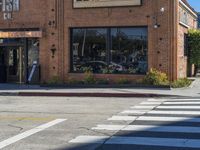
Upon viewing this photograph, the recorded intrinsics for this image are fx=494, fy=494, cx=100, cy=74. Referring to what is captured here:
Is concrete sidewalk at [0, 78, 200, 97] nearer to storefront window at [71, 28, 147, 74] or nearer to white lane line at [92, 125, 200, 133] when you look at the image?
storefront window at [71, 28, 147, 74]

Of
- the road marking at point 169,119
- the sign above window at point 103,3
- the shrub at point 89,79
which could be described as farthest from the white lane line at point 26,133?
the sign above window at point 103,3

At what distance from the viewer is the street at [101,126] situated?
947 cm

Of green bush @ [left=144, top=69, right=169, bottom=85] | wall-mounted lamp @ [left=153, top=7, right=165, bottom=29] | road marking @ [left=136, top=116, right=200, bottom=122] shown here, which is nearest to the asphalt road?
road marking @ [left=136, top=116, right=200, bottom=122]

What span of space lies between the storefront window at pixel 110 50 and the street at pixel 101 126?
8.15 m

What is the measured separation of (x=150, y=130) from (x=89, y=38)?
606 inches

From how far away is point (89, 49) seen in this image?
85.7 ft

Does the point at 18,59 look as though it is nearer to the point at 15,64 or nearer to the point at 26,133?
the point at 15,64

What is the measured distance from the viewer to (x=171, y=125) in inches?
460

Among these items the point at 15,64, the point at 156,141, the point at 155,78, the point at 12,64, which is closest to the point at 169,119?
the point at 156,141

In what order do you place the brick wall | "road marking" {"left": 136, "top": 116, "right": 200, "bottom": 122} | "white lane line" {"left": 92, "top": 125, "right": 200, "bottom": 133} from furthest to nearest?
the brick wall → "road marking" {"left": 136, "top": 116, "right": 200, "bottom": 122} → "white lane line" {"left": 92, "top": 125, "right": 200, "bottom": 133}

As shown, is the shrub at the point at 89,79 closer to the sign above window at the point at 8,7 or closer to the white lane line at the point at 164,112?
the sign above window at the point at 8,7

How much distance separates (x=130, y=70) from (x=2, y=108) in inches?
399

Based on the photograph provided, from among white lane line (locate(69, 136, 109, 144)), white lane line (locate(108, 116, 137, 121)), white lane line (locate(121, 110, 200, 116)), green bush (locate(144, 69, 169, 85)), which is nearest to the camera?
white lane line (locate(69, 136, 109, 144))

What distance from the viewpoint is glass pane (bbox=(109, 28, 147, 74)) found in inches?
A: 989
